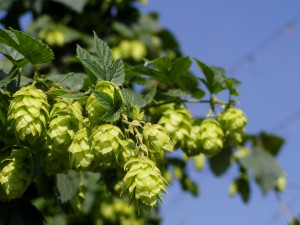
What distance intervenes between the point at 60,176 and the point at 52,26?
1856 millimetres

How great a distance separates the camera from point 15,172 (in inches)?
43.7

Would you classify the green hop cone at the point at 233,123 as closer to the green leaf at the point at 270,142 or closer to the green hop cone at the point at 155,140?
the green hop cone at the point at 155,140

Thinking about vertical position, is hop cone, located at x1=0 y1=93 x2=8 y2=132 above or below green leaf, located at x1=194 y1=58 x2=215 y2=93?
below

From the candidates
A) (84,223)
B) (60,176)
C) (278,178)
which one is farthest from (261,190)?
(60,176)

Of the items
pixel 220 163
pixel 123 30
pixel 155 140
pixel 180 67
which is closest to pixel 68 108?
pixel 155 140

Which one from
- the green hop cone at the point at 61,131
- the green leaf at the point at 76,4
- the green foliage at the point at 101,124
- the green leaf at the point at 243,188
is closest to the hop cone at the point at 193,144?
the green foliage at the point at 101,124

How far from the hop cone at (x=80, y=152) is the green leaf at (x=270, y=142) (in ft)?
8.26

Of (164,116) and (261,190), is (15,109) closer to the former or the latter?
(164,116)

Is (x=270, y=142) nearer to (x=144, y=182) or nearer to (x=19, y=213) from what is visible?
(x=19, y=213)

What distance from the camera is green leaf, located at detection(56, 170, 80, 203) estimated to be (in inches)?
56.4

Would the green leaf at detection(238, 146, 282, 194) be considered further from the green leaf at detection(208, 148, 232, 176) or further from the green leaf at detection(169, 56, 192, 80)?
the green leaf at detection(169, 56, 192, 80)

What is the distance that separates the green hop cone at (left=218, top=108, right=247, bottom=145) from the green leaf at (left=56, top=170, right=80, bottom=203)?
0.40m

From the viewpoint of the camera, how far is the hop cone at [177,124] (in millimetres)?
1374

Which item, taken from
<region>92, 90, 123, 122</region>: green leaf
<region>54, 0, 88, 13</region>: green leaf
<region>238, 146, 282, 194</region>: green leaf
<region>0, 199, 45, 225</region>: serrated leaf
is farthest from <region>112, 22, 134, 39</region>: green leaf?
<region>92, 90, 123, 122</region>: green leaf
